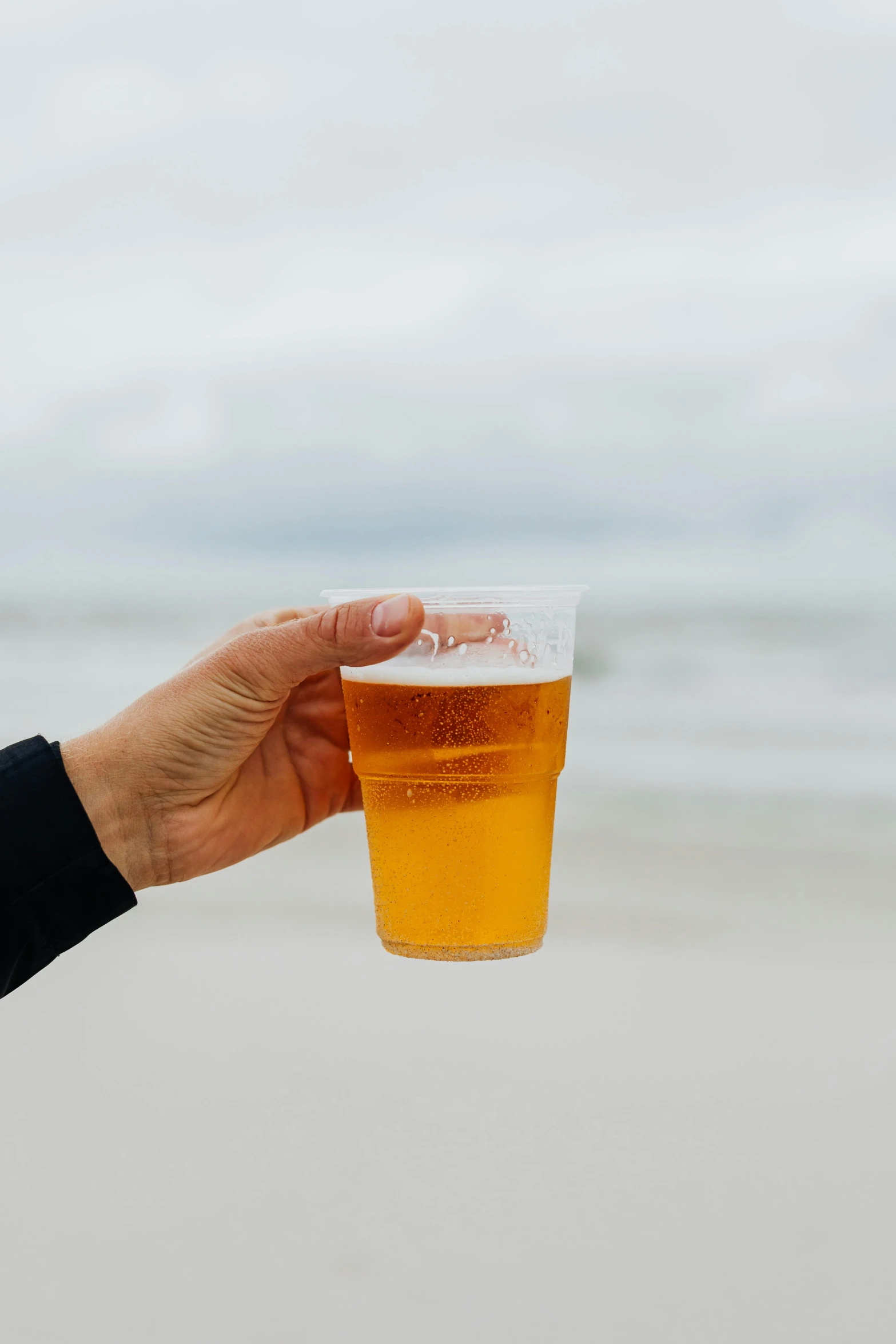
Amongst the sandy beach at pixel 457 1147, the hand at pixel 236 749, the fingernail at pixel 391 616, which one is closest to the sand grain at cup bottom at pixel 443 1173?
the sandy beach at pixel 457 1147

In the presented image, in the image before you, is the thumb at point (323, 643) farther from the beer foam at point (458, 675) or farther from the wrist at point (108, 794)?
the wrist at point (108, 794)

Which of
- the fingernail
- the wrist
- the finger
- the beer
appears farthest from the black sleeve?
the fingernail

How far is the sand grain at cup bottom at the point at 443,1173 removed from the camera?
1.86 meters

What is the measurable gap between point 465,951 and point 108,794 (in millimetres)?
494

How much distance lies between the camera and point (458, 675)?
122 centimetres

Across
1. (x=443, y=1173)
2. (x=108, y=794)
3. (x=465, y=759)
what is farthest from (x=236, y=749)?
(x=443, y=1173)

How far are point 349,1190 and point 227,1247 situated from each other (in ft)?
0.77

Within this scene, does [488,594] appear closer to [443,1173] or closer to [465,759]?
[465,759]

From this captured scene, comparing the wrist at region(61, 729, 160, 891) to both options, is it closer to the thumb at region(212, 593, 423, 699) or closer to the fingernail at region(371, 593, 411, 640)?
the thumb at region(212, 593, 423, 699)

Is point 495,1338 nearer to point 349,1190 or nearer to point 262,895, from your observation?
point 349,1190

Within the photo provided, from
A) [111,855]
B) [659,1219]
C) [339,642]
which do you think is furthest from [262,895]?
[339,642]

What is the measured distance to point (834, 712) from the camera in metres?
6.75

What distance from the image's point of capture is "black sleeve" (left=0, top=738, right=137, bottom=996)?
1.43 metres

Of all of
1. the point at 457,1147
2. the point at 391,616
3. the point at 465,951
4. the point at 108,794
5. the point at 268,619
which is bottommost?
the point at 457,1147
